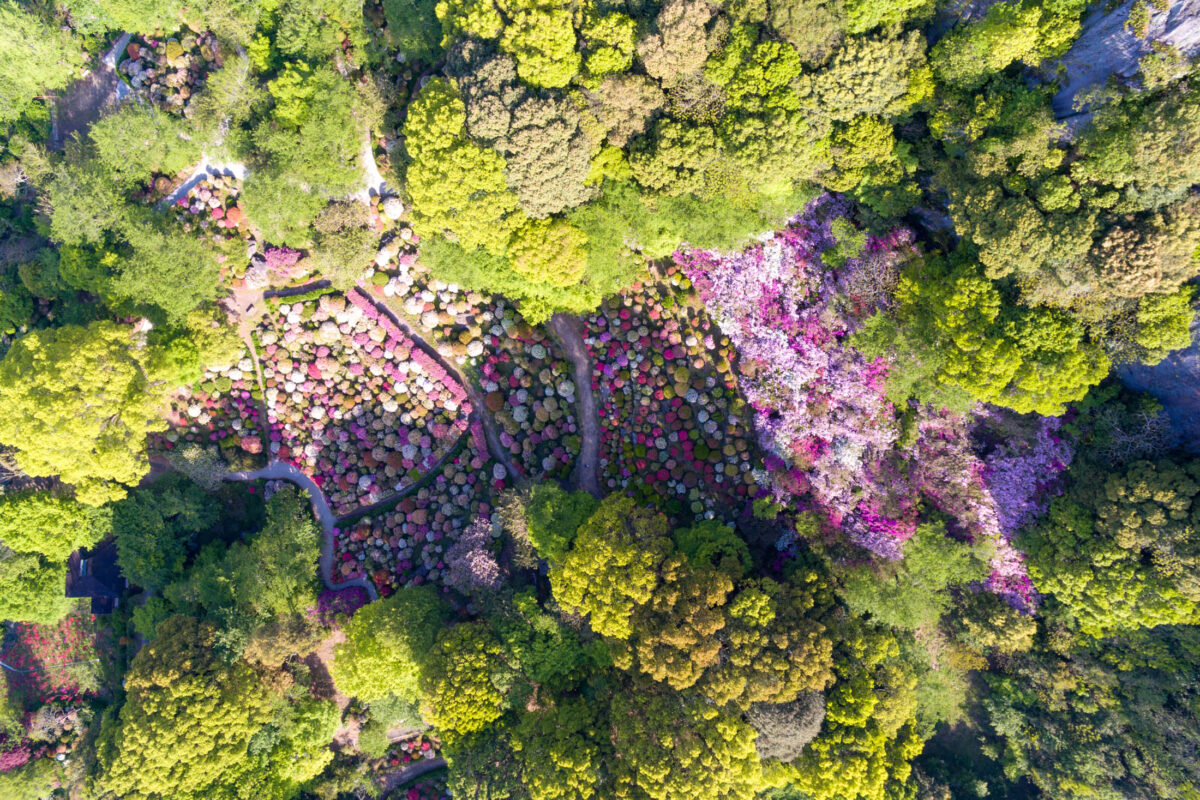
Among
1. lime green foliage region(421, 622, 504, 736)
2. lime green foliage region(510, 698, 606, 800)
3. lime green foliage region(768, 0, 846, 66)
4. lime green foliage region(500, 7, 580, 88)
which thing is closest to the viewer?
lime green foliage region(768, 0, 846, 66)

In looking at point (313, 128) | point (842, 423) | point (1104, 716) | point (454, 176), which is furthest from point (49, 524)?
point (1104, 716)

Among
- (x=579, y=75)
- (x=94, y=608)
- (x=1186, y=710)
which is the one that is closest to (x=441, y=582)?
(x=94, y=608)

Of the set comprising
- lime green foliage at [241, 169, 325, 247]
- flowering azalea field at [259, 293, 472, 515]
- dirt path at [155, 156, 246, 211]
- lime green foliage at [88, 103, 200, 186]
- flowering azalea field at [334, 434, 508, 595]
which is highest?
lime green foliage at [88, 103, 200, 186]

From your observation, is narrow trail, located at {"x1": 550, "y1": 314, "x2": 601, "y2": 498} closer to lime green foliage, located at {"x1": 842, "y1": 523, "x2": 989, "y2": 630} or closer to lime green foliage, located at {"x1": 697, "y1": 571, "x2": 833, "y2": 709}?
lime green foliage, located at {"x1": 697, "y1": 571, "x2": 833, "y2": 709}

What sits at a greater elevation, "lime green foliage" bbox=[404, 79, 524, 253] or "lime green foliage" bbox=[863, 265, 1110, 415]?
"lime green foliage" bbox=[404, 79, 524, 253]

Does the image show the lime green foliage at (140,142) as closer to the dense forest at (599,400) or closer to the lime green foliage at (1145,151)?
the dense forest at (599,400)

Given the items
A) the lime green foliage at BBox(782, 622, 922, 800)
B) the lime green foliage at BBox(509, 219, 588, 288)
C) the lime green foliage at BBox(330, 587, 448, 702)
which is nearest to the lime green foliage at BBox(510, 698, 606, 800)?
the lime green foliage at BBox(330, 587, 448, 702)

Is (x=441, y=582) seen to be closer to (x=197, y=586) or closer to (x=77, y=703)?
(x=197, y=586)
